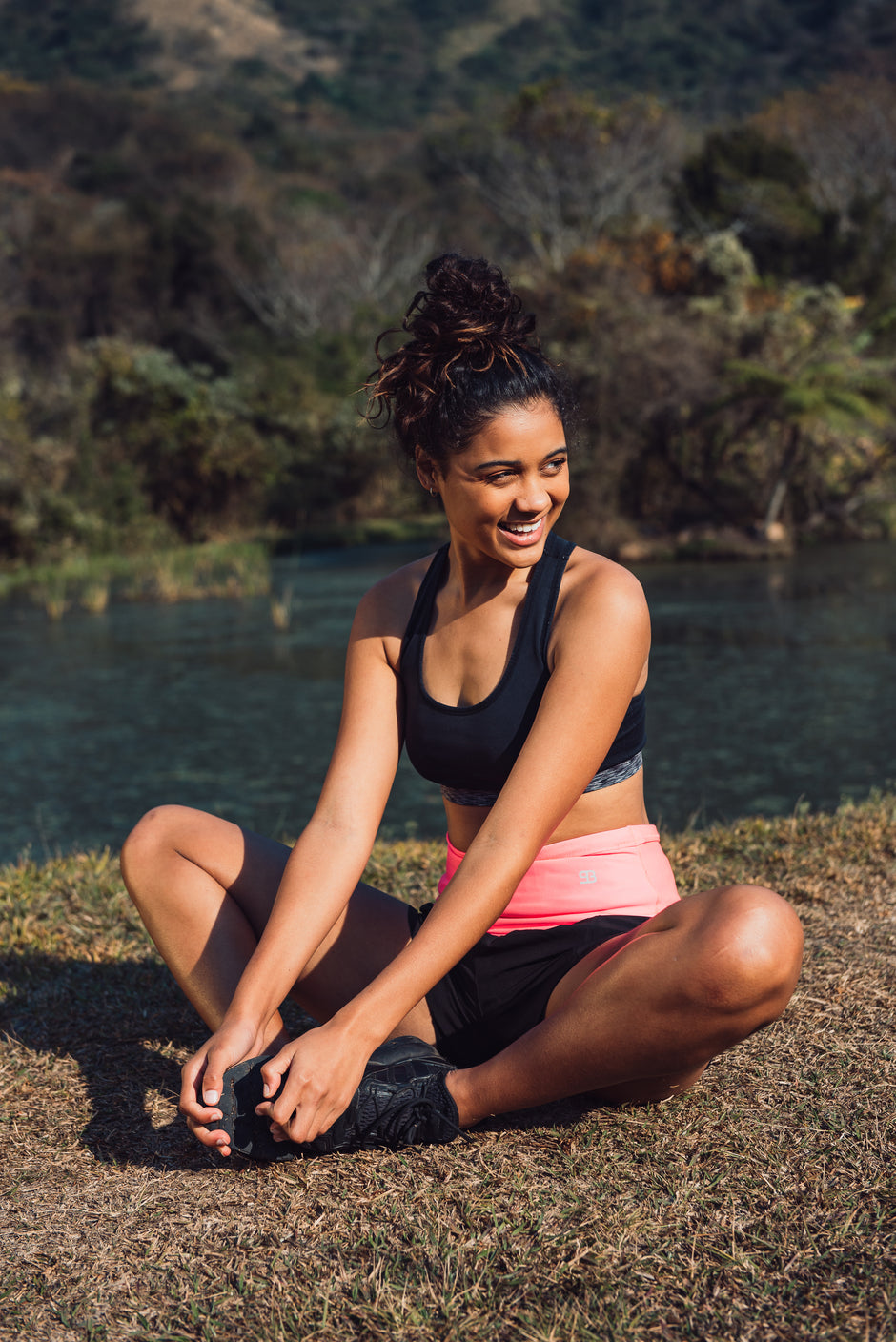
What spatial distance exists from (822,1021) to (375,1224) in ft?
3.42

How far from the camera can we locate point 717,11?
207 ft

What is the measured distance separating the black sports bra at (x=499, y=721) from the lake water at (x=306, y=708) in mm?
2417

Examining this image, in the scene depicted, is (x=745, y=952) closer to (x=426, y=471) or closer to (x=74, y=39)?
(x=426, y=471)

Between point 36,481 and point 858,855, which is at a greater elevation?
point 858,855

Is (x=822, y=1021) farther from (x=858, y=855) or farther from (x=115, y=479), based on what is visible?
(x=115, y=479)

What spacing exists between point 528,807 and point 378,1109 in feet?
1.71

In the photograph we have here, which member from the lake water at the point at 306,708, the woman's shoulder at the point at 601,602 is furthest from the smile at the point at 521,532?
the lake water at the point at 306,708

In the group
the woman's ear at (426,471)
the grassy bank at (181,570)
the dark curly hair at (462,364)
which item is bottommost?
the grassy bank at (181,570)

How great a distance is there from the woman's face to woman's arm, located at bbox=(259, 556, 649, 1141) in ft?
0.40

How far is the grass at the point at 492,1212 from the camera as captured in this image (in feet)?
5.07

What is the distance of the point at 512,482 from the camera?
6.72ft

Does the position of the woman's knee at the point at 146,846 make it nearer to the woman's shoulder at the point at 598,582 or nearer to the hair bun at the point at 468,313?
the woman's shoulder at the point at 598,582

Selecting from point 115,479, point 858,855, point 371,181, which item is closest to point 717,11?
point 371,181

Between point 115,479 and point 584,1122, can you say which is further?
point 115,479
